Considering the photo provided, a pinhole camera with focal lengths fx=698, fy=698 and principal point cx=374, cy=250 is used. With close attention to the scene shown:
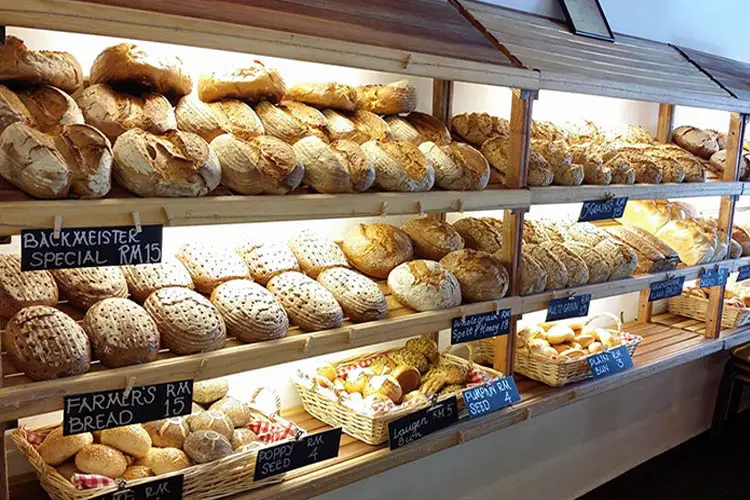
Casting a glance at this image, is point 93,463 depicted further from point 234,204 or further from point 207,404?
point 234,204

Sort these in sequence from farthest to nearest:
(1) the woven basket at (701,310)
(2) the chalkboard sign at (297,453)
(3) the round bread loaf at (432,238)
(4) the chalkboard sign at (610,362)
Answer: (1) the woven basket at (701,310), (4) the chalkboard sign at (610,362), (3) the round bread loaf at (432,238), (2) the chalkboard sign at (297,453)

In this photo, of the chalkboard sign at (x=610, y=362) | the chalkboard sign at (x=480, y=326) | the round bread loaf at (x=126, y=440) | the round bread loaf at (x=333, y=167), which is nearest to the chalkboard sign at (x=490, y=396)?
the chalkboard sign at (x=480, y=326)

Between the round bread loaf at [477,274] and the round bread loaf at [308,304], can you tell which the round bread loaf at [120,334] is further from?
the round bread loaf at [477,274]

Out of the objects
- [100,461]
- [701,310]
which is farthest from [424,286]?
[701,310]

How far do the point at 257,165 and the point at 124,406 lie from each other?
2.28 ft

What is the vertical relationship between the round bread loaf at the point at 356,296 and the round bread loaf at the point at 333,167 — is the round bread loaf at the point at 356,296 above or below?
below

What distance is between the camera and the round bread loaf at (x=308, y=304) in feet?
6.76

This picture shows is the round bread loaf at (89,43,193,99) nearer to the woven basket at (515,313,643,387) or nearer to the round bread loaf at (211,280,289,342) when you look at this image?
the round bread loaf at (211,280,289,342)

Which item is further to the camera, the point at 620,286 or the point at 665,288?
the point at 665,288

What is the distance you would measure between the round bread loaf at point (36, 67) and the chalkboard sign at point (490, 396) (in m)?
1.59

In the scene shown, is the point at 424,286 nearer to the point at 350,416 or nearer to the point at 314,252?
the point at 314,252

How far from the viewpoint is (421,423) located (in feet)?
7.64

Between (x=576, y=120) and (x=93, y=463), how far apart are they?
8.71ft

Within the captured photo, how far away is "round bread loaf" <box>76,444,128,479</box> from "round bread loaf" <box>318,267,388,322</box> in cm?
77
